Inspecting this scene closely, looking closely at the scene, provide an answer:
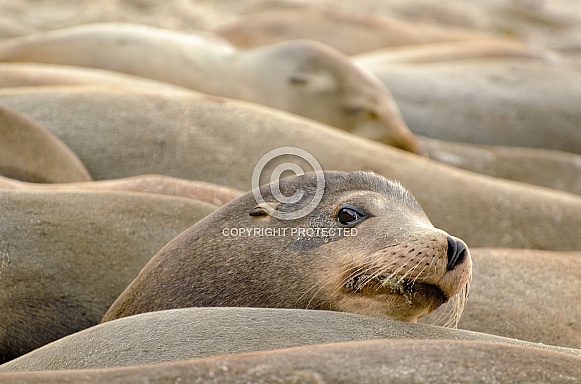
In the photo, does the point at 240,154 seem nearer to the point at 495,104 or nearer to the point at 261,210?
the point at 261,210

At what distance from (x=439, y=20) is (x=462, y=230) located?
30.5 ft

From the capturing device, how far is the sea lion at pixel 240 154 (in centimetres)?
491

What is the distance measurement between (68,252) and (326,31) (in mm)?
6839

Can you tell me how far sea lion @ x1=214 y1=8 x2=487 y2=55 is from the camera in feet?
31.6

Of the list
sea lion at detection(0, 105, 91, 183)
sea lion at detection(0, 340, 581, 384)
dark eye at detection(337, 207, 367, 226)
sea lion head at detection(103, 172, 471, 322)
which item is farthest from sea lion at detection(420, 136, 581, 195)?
sea lion at detection(0, 340, 581, 384)

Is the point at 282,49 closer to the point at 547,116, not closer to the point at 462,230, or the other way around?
the point at 547,116

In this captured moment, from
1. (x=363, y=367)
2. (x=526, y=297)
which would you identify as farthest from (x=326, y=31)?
(x=363, y=367)

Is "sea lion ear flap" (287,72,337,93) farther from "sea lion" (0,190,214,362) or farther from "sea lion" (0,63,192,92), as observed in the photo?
"sea lion" (0,190,214,362)

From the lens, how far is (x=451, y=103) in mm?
7512

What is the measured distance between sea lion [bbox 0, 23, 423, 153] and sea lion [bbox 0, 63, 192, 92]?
48cm

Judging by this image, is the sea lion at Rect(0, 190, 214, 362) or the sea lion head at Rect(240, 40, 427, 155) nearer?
the sea lion at Rect(0, 190, 214, 362)

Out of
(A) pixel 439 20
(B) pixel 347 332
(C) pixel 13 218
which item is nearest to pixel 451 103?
(C) pixel 13 218

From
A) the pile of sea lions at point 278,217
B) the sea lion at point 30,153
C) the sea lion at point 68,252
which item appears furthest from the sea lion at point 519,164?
the sea lion at point 68,252

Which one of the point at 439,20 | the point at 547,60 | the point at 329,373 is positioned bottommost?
the point at 439,20
